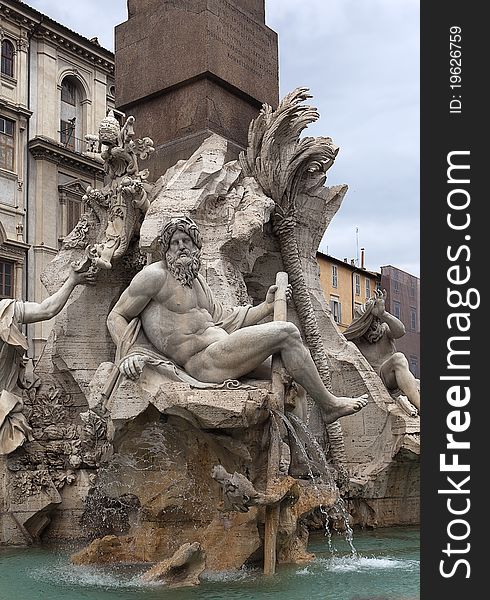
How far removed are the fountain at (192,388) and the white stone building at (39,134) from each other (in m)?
15.2

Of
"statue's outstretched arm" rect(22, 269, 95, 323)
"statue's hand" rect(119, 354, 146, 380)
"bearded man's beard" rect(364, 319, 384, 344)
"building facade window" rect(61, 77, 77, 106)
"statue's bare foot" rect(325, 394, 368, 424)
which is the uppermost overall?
"building facade window" rect(61, 77, 77, 106)

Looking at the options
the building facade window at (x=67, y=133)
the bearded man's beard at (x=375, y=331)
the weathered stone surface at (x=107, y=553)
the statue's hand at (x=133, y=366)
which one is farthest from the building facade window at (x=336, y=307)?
the statue's hand at (x=133, y=366)

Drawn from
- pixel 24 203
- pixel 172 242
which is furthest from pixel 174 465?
pixel 24 203

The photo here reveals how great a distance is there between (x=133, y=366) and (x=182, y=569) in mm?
1532

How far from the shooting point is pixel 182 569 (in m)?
6.43

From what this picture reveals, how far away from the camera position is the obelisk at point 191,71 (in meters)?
9.76

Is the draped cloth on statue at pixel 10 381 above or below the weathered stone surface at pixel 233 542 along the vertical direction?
above

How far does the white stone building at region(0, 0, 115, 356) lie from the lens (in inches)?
978

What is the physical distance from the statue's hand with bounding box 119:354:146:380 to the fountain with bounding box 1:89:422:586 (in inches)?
0.7

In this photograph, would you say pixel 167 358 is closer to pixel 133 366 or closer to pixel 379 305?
pixel 133 366

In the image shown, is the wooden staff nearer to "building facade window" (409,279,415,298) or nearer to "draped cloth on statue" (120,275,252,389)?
"draped cloth on statue" (120,275,252,389)

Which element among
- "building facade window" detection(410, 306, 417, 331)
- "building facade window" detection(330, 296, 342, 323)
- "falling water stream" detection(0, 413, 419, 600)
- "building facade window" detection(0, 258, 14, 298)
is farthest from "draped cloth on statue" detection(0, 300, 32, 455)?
"building facade window" detection(330, 296, 342, 323)

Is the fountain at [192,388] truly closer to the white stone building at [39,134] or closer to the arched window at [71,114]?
the white stone building at [39,134]

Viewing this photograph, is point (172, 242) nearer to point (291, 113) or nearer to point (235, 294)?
point (235, 294)
